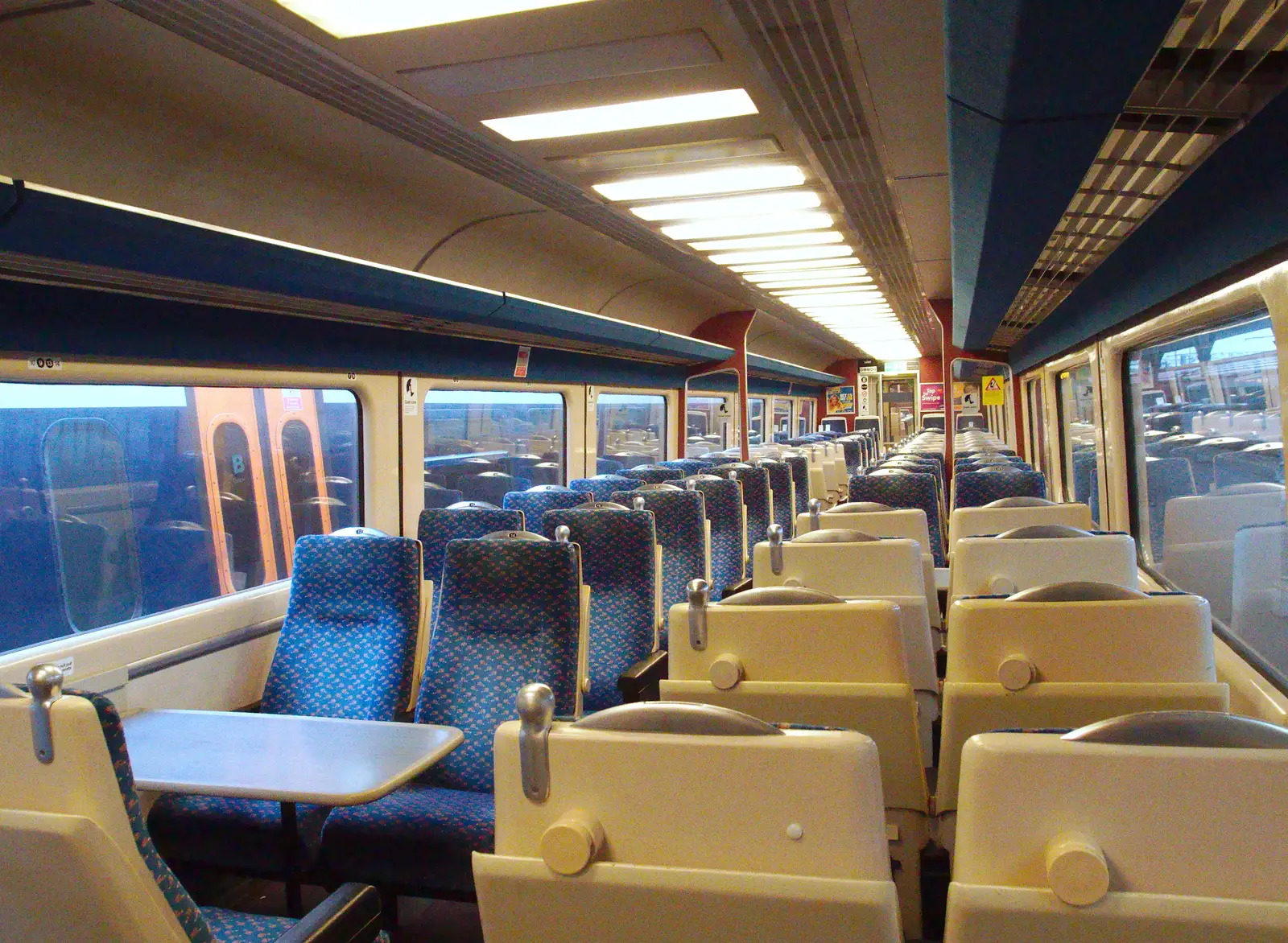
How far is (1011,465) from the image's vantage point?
6.59 m

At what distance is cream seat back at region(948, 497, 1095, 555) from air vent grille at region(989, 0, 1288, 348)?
1132 millimetres

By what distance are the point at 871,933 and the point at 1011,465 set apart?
579 cm

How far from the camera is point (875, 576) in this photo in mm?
3197

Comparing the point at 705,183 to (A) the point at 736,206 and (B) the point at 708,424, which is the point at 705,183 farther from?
(B) the point at 708,424

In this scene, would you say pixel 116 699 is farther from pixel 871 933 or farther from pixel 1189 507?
pixel 1189 507

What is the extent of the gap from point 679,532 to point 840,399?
1908 centimetres

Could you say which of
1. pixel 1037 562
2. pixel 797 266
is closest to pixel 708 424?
pixel 797 266

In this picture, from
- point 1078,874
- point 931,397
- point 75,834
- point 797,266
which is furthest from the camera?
point 931,397

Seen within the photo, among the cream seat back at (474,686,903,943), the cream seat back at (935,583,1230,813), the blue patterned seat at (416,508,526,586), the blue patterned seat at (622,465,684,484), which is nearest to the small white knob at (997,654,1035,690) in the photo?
the cream seat back at (935,583,1230,813)

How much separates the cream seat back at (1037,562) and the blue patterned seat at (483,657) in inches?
47.8

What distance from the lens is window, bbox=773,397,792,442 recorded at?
19922 millimetres

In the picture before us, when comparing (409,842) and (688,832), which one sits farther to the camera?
(409,842)

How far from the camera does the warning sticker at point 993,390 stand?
14234 millimetres

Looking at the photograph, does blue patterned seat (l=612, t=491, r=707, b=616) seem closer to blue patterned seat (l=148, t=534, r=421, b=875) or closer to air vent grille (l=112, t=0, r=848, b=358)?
air vent grille (l=112, t=0, r=848, b=358)
